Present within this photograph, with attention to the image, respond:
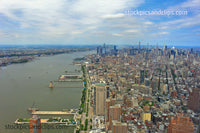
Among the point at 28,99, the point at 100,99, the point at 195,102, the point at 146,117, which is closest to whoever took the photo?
the point at 195,102

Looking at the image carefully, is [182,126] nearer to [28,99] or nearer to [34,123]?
[34,123]

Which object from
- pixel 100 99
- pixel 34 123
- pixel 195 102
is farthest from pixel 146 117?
pixel 34 123

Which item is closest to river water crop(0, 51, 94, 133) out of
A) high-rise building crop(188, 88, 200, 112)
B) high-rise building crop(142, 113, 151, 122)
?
high-rise building crop(142, 113, 151, 122)

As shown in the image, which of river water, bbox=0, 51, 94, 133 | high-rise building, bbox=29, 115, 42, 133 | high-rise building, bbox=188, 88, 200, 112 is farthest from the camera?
river water, bbox=0, 51, 94, 133

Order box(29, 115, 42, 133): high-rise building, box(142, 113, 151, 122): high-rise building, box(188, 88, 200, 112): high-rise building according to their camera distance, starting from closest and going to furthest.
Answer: box(29, 115, 42, 133): high-rise building, box(188, 88, 200, 112): high-rise building, box(142, 113, 151, 122): high-rise building

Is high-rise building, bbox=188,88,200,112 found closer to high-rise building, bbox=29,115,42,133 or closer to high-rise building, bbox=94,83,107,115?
high-rise building, bbox=94,83,107,115

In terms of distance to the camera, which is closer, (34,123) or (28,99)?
(34,123)

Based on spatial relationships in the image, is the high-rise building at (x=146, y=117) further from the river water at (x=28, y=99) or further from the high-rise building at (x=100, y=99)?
the river water at (x=28, y=99)

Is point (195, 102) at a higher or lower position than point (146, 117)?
higher

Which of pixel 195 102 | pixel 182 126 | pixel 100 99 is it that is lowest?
pixel 100 99

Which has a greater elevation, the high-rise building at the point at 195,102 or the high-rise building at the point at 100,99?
the high-rise building at the point at 195,102

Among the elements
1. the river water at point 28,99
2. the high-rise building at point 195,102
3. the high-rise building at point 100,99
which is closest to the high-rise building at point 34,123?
the river water at point 28,99
